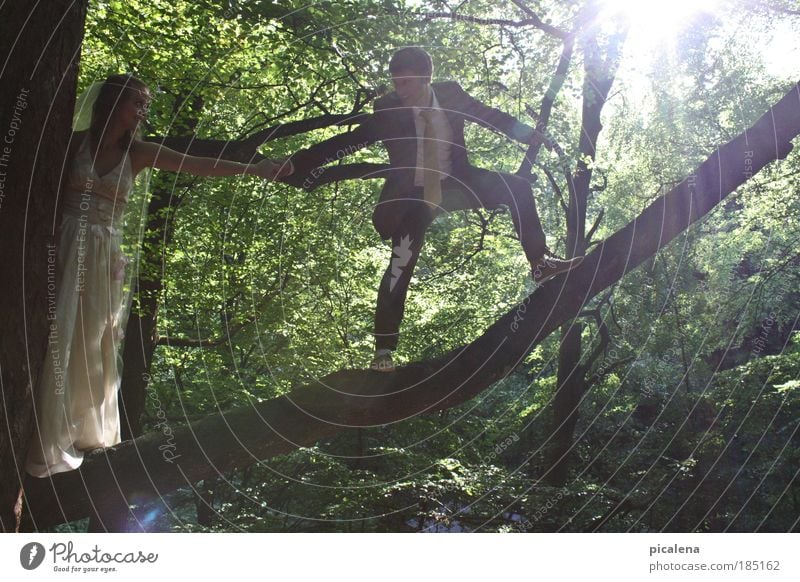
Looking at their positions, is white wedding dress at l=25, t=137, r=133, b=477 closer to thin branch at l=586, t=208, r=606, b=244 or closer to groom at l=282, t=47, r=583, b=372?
groom at l=282, t=47, r=583, b=372

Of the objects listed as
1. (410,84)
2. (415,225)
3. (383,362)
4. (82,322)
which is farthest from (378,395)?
(410,84)

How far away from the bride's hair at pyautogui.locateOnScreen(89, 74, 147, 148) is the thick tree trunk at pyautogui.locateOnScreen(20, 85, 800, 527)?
1.36 meters

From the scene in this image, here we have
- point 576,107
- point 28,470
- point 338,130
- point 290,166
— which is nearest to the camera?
point 28,470

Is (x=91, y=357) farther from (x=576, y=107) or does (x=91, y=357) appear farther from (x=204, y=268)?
(x=576, y=107)

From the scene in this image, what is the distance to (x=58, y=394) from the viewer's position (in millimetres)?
3209

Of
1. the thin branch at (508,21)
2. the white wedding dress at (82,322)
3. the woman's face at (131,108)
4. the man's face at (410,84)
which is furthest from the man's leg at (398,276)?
the thin branch at (508,21)

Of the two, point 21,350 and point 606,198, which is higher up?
point 606,198

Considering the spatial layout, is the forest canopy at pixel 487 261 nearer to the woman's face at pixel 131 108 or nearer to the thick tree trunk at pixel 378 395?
the thick tree trunk at pixel 378 395

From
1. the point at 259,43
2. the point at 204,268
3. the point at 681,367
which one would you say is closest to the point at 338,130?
the point at 259,43

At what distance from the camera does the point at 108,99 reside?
3.34 meters

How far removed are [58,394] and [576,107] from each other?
783 centimetres

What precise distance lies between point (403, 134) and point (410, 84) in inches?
10.9

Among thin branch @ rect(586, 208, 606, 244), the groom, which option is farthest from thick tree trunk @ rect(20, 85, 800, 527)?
thin branch @ rect(586, 208, 606, 244)
